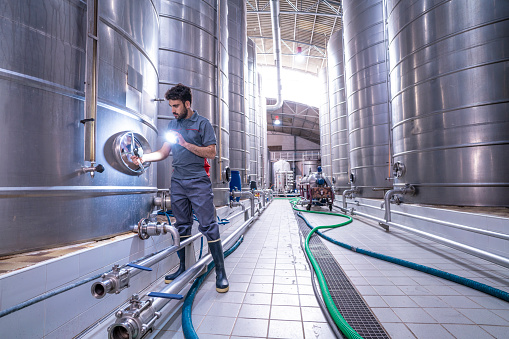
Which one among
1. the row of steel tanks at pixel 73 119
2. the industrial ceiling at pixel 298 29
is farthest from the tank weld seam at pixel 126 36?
the industrial ceiling at pixel 298 29

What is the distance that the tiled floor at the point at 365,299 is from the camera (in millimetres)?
1375

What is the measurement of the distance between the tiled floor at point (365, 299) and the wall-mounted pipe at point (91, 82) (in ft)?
4.06

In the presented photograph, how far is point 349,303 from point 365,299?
0.49 ft

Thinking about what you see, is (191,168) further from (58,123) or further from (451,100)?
(451,100)

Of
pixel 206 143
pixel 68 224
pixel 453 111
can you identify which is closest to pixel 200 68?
pixel 206 143

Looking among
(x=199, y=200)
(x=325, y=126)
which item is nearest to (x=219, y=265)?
(x=199, y=200)

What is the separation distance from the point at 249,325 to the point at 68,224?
1271mm

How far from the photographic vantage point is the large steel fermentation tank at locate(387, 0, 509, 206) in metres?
2.75

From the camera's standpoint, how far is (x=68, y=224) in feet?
4.78

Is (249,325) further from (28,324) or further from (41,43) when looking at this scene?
(41,43)

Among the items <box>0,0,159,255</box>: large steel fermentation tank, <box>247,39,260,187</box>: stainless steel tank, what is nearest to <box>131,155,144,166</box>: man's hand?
<box>0,0,159,255</box>: large steel fermentation tank

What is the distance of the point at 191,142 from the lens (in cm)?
187

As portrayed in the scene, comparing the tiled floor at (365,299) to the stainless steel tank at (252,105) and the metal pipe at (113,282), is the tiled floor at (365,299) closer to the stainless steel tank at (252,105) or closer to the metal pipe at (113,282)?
the metal pipe at (113,282)

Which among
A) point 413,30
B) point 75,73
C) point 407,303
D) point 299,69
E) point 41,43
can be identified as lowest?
point 407,303
